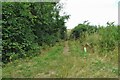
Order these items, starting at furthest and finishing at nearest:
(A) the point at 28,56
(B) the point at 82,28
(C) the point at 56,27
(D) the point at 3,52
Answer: (B) the point at 82,28 → (C) the point at 56,27 → (A) the point at 28,56 → (D) the point at 3,52

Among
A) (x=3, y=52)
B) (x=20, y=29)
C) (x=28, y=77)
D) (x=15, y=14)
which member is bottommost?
(x=28, y=77)

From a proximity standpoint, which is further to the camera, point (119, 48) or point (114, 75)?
point (119, 48)

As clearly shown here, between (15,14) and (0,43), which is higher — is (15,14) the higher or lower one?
the higher one

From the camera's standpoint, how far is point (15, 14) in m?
6.80

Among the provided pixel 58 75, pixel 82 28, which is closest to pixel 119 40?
pixel 58 75

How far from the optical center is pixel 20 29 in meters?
7.00

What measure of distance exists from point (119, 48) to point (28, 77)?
10.1 feet

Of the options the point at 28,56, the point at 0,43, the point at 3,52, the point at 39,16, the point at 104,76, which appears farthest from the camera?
the point at 39,16

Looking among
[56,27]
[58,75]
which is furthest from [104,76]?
[56,27]

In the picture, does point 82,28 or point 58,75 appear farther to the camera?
point 82,28

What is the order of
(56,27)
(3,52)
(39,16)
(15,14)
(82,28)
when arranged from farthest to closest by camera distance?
(82,28), (56,27), (39,16), (15,14), (3,52)

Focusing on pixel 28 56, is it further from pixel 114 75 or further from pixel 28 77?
pixel 114 75

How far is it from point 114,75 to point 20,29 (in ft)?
12.1

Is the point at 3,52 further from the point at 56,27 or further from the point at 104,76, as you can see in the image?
the point at 56,27
